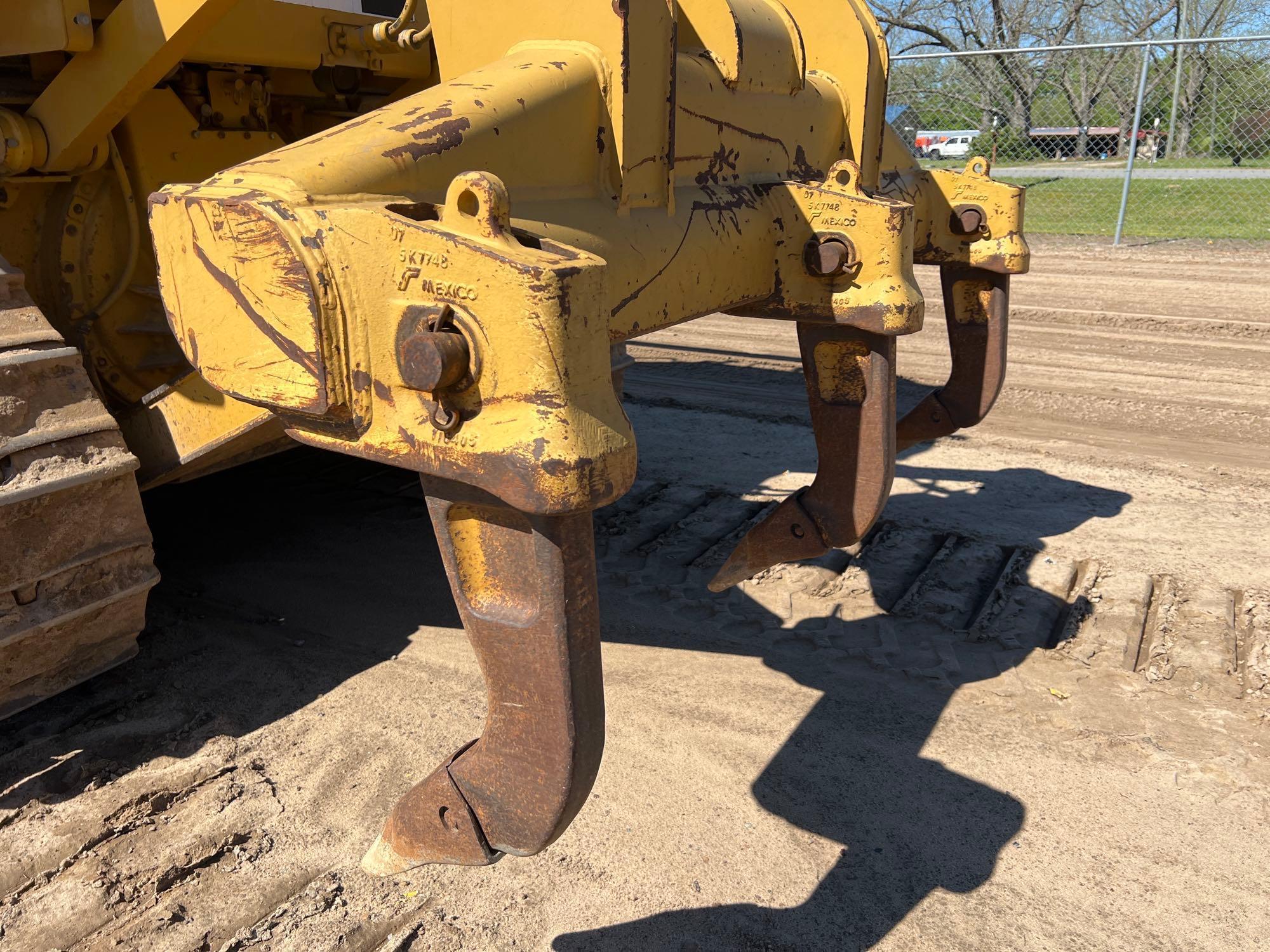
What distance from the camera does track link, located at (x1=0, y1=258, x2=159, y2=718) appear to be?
231cm

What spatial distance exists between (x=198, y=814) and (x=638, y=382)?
4.35m

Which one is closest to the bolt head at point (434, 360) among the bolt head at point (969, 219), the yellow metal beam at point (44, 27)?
the yellow metal beam at point (44, 27)

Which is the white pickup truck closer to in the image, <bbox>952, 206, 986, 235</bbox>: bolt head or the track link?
<bbox>952, 206, 986, 235</bbox>: bolt head

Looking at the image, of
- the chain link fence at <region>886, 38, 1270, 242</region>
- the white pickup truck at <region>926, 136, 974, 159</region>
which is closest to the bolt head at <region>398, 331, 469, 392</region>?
the chain link fence at <region>886, 38, 1270, 242</region>

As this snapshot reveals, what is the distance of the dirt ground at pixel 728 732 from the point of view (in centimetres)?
218

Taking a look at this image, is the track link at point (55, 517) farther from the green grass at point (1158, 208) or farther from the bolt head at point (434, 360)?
the green grass at point (1158, 208)

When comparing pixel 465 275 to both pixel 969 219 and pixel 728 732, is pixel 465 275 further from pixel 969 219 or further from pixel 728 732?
pixel 969 219

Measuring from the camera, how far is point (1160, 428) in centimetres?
530

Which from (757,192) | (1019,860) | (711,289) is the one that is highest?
(757,192)

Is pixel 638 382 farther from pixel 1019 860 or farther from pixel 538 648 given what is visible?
pixel 538 648

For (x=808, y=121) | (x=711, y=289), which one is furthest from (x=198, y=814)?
(x=808, y=121)

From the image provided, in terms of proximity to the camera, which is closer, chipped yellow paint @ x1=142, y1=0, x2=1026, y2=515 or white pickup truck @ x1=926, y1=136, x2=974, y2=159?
chipped yellow paint @ x1=142, y1=0, x2=1026, y2=515

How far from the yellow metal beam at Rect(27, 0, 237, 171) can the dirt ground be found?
1461mm

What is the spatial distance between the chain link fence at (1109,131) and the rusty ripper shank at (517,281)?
10.1m
